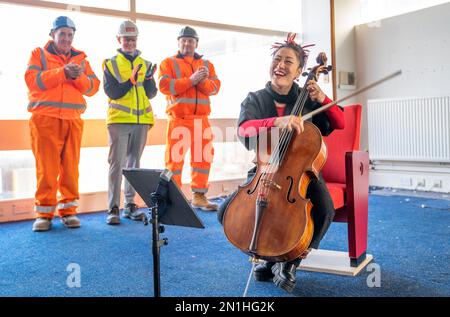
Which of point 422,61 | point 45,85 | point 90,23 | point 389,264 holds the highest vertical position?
point 90,23

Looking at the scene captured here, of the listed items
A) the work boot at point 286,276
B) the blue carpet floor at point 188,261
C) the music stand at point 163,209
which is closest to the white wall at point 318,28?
the blue carpet floor at point 188,261

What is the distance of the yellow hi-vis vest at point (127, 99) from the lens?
3607 mm

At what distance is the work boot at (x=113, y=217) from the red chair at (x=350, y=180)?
168 centimetres

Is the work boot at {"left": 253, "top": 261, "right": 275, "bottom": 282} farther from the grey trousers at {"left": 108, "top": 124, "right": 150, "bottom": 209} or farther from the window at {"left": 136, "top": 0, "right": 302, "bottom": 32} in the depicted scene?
the window at {"left": 136, "top": 0, "right": 302, "bottom": 32}

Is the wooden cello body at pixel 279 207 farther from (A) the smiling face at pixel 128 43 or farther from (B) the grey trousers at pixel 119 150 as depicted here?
(A) the smiling face at pixel 128 43

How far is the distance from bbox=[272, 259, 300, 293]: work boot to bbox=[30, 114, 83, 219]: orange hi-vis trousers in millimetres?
1999

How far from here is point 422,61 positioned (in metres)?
4.86

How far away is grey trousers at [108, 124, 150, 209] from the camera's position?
3.60m

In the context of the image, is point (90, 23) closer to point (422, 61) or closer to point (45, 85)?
point (45, 85)

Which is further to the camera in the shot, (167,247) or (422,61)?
(422,61)

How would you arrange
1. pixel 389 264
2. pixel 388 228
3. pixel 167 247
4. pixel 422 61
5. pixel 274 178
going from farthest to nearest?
1. pixel 422 61
2. pixel 388 228
3. pixel 167 247
4. pixel 389 264
5. pixel 274 178

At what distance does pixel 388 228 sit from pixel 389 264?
897mm

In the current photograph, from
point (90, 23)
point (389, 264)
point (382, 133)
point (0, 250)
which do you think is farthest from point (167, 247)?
point (382, 133)

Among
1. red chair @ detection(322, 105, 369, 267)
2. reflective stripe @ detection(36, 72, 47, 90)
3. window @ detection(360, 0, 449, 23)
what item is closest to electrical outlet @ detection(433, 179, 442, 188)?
window @ detection(360, 0, 449, 23)
